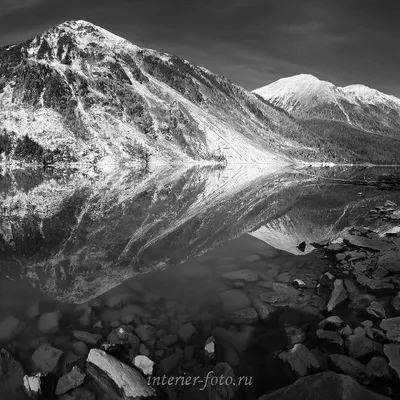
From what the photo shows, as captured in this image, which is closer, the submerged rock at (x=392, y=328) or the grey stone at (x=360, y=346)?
the grey stone at (x=360, y=346)

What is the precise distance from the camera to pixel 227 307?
53.2 feet

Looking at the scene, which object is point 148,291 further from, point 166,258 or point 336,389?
point 336,389

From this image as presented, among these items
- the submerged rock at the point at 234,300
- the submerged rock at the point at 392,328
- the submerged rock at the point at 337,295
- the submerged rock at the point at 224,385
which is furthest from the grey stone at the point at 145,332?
the submerged rock at the point at 392,328

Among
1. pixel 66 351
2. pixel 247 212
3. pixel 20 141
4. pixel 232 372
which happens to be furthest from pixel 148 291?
pixel 20 141

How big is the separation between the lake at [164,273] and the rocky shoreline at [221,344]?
0.10m

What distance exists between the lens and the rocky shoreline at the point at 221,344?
1045 centimetres

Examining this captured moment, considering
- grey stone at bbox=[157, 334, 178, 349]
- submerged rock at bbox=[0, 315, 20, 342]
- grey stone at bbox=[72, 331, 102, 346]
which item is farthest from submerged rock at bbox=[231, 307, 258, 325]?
submerged rock at bbox=[0, 315, 20, 342]

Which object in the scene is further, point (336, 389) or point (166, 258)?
point (166, 258)

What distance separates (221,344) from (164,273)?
8.49 meters

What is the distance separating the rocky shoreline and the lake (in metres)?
0.10

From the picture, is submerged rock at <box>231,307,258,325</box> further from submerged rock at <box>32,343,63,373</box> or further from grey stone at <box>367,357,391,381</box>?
submerged rock at <box>32,343,63,373</box>

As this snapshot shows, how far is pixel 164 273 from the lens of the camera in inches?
821

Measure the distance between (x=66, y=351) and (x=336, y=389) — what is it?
9.59m

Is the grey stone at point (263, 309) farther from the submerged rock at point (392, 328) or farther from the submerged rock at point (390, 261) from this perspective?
the submerged rock at point (390, 261)
